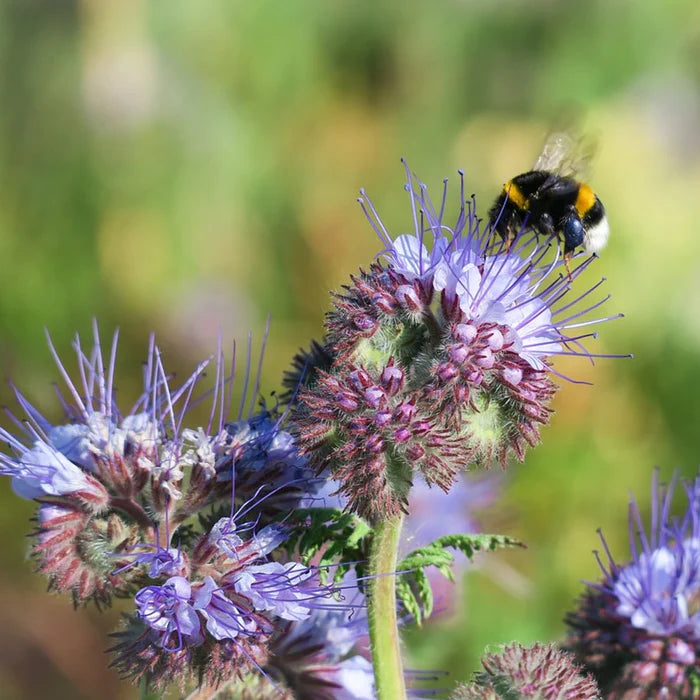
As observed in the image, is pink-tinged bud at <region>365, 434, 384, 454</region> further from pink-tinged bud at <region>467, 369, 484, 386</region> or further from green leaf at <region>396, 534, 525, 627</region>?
green leaf at <region>396, 534, 525, 627</region>

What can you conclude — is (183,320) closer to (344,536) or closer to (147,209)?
(147,209)

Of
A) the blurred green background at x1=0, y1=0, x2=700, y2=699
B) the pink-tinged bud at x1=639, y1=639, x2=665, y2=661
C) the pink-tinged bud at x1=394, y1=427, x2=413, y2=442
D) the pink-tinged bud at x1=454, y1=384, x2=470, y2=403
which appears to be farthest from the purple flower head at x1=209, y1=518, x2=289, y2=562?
the blurred green background at x1=0, y1=0, x2=700, y2=699

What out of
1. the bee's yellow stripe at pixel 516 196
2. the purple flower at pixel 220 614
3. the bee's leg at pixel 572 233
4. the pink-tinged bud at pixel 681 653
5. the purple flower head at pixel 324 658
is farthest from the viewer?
the bee's leg at pixel 572 233

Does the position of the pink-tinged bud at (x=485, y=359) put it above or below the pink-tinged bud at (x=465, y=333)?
below

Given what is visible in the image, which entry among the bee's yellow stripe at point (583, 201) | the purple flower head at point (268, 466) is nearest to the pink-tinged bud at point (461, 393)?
the purple flower head at point (268, 466)

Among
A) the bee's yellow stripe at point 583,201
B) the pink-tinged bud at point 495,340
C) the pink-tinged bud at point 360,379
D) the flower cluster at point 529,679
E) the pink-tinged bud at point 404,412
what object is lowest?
the flower cluster at point 529,679

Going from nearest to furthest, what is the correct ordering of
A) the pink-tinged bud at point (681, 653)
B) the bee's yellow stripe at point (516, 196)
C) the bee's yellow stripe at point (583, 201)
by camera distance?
1. the pink-tinged bud at point (681, 653)
2. the bee's yellow stripe at point (516, 196)
3. the bee's yellow stripe at point (583, 201)

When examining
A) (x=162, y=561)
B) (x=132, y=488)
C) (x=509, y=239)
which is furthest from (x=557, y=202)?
(x=162, y=561)

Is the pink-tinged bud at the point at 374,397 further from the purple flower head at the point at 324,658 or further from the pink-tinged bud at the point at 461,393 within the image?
the purple flower head at the point at 324,658

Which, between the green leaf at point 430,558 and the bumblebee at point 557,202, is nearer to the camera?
the green leaf at point 430,558
